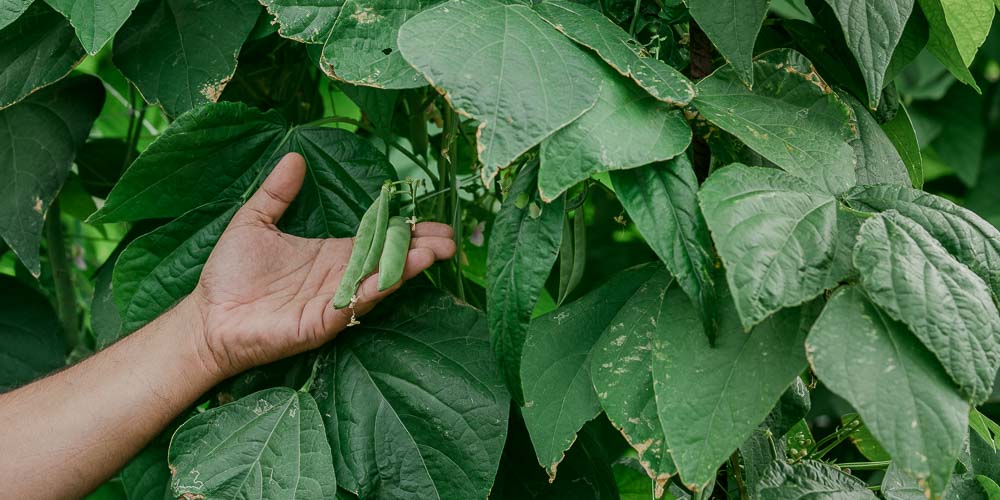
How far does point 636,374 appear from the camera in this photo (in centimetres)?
68

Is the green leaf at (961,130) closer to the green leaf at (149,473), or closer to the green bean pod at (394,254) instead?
the green bean pod at (394,254)

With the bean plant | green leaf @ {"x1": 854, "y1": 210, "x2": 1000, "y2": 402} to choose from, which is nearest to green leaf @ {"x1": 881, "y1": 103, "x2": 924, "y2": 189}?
the bean plant

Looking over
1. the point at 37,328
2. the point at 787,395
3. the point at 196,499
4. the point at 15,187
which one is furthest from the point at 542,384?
the point at 37,328

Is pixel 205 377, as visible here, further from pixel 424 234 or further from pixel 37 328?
pixel 37 328

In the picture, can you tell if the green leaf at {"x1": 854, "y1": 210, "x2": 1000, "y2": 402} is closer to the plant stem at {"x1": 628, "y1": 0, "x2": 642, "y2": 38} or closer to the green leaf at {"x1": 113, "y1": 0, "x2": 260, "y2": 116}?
the plant stem at {"x1": 628, "y1": 0, "x2": 642, "y2": 38}

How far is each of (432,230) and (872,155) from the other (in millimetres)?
410

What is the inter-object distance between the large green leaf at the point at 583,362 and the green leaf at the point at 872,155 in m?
0.20

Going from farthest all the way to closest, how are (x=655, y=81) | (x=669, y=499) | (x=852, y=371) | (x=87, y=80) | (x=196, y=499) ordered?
(x=87, y=80) → (x=669, y=499) → (x=196, y=499) → (x=655, y=81) → (x=852, y=371)

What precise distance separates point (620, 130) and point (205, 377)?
0.52 m

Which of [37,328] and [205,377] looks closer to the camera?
[205,377]

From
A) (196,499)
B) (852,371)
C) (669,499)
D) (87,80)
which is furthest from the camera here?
(87,80)

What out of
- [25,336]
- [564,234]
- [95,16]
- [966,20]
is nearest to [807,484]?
[564,234]

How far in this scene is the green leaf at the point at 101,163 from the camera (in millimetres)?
1236

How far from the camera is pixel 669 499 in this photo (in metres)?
0.89
